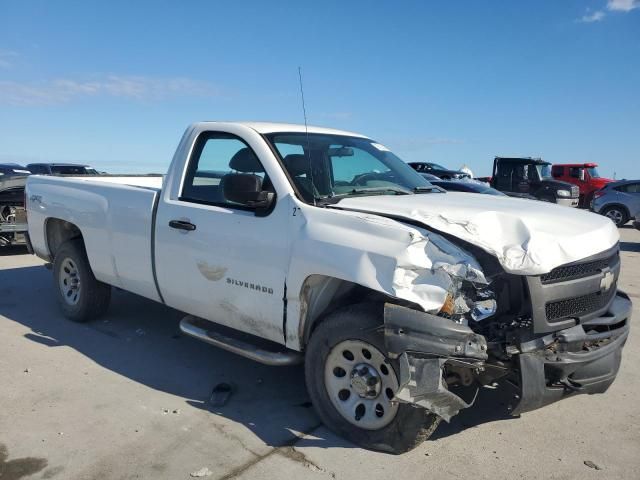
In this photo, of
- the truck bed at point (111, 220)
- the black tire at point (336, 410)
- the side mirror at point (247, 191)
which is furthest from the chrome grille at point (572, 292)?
the truck bed at point (111, 220)

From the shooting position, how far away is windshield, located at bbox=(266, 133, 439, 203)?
13.0 ft

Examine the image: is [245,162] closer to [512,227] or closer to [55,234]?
[512,227]

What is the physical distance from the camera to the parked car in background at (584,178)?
2330cm

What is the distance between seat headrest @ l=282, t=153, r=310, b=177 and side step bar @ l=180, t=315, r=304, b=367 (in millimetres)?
1270

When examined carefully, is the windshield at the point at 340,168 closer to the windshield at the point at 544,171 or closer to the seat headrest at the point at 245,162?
the seat headrest at the point at 245,162

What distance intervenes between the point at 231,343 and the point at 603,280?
2557mm

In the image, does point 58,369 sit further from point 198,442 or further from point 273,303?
point 273,303

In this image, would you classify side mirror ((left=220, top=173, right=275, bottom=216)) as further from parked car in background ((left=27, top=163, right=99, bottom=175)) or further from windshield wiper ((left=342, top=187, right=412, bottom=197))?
parked car in background ((left=27, top=163, right=99, bottom=175))

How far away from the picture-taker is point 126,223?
16.1 ft

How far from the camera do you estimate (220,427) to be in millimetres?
3691

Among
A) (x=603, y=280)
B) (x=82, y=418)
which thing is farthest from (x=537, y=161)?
(x=82, y=418)

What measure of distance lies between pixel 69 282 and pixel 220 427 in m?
3.18

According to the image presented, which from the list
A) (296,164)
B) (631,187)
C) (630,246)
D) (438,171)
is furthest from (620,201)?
(296,164)

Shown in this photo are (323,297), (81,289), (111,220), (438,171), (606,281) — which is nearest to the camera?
(606,281)
